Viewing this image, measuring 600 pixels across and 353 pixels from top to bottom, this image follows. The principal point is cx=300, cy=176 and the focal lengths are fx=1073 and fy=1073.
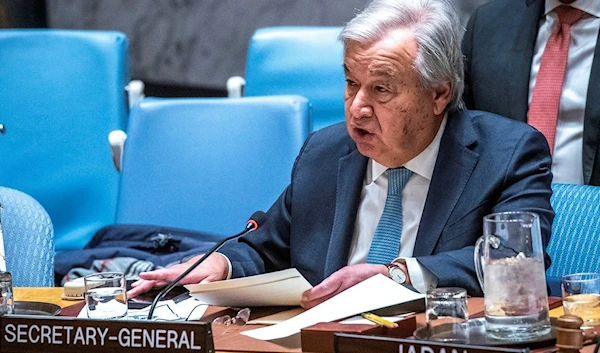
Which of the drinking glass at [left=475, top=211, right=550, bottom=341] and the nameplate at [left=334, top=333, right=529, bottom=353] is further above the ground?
the drinking glass at [left=475, top=211, right=550, bottom=341]

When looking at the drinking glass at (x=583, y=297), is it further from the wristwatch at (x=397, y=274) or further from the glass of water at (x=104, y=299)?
the glass of water at (x=104, y=299)

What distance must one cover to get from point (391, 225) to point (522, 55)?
33.9 inches

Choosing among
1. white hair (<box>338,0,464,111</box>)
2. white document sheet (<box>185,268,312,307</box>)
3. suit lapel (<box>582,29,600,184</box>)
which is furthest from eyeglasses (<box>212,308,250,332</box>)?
suit lapel (<box>582,29,600,184</box>)

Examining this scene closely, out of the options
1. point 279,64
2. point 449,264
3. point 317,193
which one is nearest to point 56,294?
point 317,193

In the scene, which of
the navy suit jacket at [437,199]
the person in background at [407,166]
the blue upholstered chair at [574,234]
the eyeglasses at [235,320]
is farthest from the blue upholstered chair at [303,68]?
the eyeglasses at [235,320]

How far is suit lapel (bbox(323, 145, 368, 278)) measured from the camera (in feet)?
7.27

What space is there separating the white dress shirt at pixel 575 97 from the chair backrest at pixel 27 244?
130 centimetres

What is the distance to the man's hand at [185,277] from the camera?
1.99 m

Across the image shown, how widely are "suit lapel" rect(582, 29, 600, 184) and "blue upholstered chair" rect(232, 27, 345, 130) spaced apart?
1.18 metres

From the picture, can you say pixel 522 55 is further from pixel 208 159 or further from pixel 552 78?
pixel 208 159

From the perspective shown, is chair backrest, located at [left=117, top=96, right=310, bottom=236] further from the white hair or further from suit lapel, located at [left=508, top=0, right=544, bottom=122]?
the white hair

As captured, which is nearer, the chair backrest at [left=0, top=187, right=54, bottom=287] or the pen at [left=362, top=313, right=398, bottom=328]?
the pen at [left=362, top=313, right=398, bottom=328]

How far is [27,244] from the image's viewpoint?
7.93 feet

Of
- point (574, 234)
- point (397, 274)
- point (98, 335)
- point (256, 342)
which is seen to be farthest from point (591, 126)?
point (98, 335)
